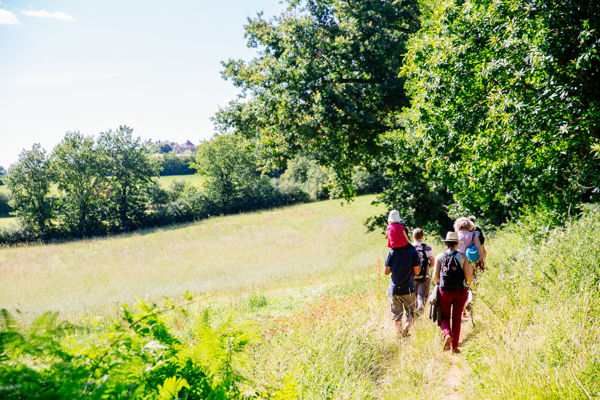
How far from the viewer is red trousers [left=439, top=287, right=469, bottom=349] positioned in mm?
5297

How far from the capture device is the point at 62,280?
Result: 20.4m

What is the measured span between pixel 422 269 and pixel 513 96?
4.45 m

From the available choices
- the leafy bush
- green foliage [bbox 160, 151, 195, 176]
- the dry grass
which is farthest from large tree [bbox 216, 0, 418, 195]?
green foliage [bbox 160, 151, 195, 176]

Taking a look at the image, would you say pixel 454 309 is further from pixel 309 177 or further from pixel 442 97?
pixel 309 177

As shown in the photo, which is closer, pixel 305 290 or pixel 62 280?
pixel 305 290

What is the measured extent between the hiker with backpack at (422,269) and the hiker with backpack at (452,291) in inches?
33.6

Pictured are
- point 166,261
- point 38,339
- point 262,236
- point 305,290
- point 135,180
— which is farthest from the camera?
point 135,180

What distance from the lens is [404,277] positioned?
228 inches

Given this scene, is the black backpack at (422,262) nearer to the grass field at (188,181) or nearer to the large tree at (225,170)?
the large tree at (225,170)

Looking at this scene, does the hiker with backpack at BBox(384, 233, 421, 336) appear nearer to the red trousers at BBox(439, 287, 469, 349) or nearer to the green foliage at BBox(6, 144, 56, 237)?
the red trousers at BBox(439, 287, 469, 349)

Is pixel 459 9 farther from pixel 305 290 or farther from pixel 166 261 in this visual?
pixel 166 261

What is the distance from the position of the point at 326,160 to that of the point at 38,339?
13442 millimetres

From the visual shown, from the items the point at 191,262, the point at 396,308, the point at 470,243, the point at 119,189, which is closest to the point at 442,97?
the point at 470,243

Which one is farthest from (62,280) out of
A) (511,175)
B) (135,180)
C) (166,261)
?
(135,180)
